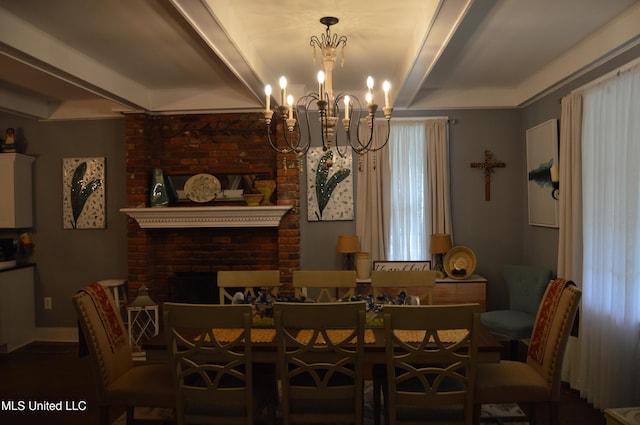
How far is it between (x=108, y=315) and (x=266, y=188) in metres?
2.33

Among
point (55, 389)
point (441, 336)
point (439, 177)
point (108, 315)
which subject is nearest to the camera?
point (441, 336)

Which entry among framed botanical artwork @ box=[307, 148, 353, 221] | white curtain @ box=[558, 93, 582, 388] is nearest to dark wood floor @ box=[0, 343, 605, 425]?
white curtain @ box=[558, 93, 582, 388]

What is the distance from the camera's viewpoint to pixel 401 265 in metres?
4.54

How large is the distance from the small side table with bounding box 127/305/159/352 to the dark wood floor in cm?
45

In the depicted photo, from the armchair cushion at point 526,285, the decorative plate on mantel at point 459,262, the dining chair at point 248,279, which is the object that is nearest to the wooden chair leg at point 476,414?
the dining chair at point 248,279

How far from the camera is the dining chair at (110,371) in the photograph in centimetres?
238

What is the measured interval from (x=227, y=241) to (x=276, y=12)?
2.63 m

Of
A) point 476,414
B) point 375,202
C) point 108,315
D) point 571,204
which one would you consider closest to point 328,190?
point 375,202

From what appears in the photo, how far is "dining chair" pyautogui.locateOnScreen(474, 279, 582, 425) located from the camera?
7.55 ft

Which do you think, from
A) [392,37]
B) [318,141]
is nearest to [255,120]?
[318,141]

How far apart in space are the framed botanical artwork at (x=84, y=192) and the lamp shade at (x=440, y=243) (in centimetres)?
338

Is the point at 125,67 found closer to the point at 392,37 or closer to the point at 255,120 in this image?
the point at 255,120

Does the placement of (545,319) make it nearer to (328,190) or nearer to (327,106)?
(327,106)

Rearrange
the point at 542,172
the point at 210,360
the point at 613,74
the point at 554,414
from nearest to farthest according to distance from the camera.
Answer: the point at 210,360, the point at 554,414, the point at 613,74, the point at 542,172
